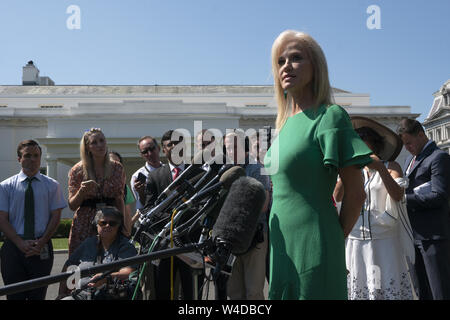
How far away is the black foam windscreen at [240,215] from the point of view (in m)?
1.89

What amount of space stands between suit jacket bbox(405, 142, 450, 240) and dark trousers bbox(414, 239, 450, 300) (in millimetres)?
74

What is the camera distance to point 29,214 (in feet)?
15.0

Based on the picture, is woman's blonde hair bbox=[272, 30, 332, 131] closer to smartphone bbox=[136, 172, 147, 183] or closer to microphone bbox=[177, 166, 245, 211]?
microphone bbox=[177, 166, 245, 211]

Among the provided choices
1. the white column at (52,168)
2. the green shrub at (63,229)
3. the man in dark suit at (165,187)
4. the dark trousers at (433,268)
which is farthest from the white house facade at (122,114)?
the dark trousers at (433,268)

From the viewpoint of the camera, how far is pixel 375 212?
3.88 m

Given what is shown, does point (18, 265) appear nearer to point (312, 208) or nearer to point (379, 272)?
point (379, 272)

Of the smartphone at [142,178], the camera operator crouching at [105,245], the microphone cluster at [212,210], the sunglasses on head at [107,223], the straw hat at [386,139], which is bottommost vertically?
the camera operator crouching at [105,245]

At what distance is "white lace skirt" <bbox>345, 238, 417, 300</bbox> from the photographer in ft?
12.2

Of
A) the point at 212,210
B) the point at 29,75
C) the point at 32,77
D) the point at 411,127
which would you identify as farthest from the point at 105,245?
the point at 29,75

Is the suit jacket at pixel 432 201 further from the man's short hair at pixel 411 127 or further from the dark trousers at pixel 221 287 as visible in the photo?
the dark trousers at pixel 221 287

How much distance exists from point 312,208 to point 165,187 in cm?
273

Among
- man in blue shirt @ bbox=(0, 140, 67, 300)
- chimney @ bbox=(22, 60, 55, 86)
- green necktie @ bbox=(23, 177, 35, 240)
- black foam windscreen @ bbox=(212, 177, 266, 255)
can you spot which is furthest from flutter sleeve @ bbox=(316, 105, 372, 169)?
chimney @ bbox=(22, 60, 55, 86)

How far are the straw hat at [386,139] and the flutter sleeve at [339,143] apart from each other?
1746 mm

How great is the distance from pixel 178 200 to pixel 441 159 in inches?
118
